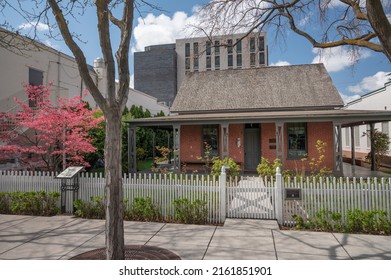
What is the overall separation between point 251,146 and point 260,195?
9.48 meters

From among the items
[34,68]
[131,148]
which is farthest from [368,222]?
[34,68]

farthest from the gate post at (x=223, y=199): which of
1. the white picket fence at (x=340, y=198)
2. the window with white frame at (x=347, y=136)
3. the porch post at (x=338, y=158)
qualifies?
the window with white frame at (x=347, y=136)

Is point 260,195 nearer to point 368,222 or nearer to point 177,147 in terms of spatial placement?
point 368,222

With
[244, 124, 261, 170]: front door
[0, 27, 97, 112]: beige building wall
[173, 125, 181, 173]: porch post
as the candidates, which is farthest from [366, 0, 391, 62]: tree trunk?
[0, 27, 97, 112]: beige building wall

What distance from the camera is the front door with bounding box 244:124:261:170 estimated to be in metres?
16.0

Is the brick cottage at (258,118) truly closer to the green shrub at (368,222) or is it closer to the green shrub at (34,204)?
the green shrub at (34,204)

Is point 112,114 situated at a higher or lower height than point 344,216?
higher

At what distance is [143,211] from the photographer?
7.02 meters

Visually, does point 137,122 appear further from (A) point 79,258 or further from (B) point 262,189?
(A) point 79,258

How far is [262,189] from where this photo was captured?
6.83m

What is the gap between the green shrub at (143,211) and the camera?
22.9 feet

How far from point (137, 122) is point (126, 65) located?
1052 cm

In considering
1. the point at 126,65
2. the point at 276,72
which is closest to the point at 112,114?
the point at 126,65

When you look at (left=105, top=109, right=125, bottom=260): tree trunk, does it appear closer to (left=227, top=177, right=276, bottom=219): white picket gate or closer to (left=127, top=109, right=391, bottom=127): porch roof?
(left=227, top=177, right=276, bottom=219): white picket gate
